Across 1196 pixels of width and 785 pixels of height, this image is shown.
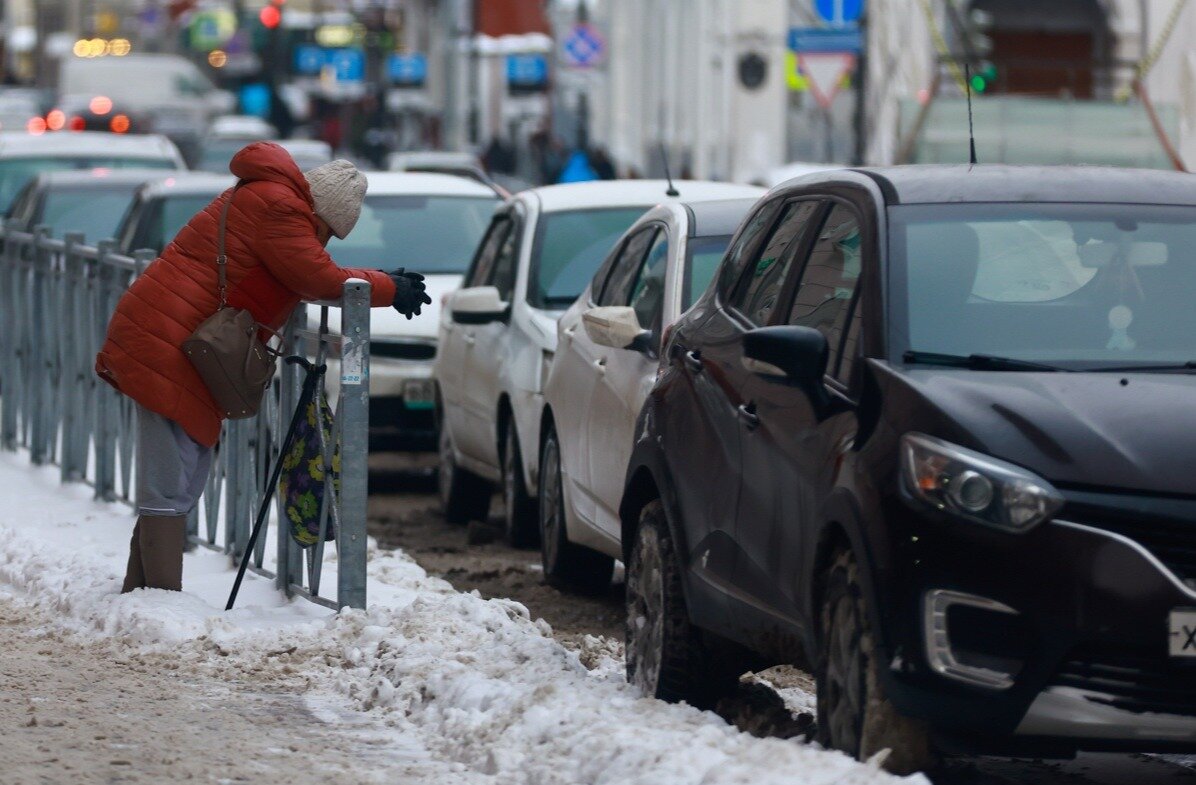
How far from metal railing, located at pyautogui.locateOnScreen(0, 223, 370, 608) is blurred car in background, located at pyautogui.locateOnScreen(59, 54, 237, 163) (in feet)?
136

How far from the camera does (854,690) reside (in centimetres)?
566

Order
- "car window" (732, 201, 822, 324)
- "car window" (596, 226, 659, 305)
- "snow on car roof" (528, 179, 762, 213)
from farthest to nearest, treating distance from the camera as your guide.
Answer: "snow on car roof" (528, 179, 762, 213)
"car window" (596, 226, 659, 305)
"car window" (732, 201, 822, 324)

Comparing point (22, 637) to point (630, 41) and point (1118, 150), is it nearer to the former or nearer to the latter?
point (1118, 150)

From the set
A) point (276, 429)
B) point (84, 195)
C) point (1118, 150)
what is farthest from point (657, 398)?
point (1118, 150)

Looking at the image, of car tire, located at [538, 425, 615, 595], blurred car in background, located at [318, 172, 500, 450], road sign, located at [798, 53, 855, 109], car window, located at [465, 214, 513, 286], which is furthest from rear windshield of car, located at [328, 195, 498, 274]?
road sign, located at [798, 53, 855, 109]

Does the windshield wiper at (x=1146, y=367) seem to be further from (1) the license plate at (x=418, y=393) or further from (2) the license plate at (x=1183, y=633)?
(1) the license plate at (x=418, y=393)

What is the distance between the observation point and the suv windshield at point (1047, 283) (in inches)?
237

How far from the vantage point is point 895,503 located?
544 cm

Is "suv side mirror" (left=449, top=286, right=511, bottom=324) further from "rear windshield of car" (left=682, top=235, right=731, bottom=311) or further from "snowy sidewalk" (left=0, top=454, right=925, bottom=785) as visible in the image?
"rear windshield of car" (left=682, top=235, right=731, bottom=311)

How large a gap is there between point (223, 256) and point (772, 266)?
7.10ft

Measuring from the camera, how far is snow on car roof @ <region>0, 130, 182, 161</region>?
2367 centimetres

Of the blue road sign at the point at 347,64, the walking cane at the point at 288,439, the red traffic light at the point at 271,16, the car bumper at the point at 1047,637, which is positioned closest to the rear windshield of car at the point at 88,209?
the walking cane at the point at 288,439

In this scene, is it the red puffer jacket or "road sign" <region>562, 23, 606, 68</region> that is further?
"road sign" <region>562, 23, 606, 68</region>

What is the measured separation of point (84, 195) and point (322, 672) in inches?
481
